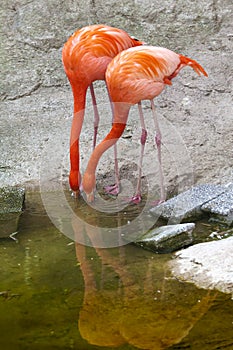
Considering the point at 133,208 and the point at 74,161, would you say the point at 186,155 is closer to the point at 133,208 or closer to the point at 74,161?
the point at 133,208

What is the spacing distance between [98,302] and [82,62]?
127 cm

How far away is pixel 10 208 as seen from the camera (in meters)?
3.43

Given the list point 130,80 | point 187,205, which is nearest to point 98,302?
point 187,205

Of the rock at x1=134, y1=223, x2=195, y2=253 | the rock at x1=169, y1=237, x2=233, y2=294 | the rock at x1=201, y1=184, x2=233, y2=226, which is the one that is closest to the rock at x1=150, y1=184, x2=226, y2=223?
the rock at x1=201, y1=184, x2=233, y2=226

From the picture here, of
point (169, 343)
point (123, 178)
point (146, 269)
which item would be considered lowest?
point (123, 178)

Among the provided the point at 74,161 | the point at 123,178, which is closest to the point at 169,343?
the point at 74,161

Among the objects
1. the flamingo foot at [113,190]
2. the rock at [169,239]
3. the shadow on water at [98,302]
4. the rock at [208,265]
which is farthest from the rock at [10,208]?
the rock at [208,265]

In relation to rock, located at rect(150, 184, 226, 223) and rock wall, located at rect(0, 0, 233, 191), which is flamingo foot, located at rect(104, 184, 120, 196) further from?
rock, located at rect(150, 184, 226, 223)

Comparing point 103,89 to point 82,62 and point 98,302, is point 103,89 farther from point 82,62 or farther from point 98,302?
point 98,302

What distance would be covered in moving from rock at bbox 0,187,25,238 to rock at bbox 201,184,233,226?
90cm

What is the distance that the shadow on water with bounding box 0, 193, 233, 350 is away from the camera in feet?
7.50

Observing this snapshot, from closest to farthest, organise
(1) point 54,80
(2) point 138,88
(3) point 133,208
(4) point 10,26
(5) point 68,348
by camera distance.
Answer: (5) point 68,348
(2) point 138,88
(3) point 133,208
(1) point 54,80
(4) point 10,26

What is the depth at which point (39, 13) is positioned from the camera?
→ 17.1 ft

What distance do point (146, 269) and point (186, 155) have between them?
4.16 ft
